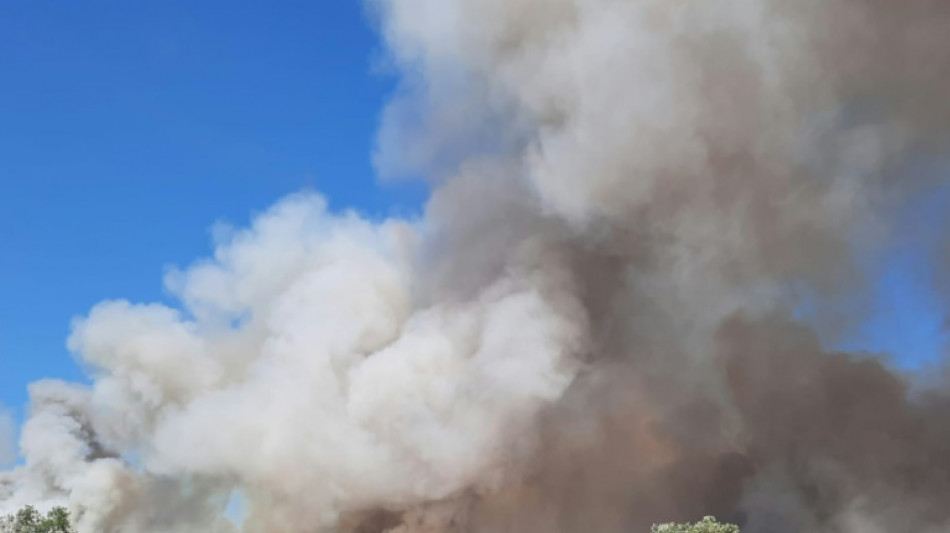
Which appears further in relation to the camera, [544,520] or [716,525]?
[544,520]

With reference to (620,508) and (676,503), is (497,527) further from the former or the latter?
(676,503)

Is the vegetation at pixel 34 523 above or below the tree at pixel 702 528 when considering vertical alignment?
below

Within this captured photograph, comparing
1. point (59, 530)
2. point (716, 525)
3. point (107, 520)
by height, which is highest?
point (107, 520)

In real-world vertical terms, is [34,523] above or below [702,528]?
below

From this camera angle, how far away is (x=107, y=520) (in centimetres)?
9306

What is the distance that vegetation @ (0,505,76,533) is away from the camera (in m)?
58.9

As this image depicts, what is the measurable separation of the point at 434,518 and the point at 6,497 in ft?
152

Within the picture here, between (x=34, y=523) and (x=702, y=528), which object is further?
(x=34, y=523)

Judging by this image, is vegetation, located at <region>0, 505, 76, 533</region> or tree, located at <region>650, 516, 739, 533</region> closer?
tree, located at <region>650, 516, 739, 533</region>

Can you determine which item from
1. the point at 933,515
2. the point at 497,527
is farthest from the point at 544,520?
the point at 933,515

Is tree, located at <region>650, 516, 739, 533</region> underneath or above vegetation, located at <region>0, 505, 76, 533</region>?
above

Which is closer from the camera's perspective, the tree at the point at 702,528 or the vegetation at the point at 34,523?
the tree at the point at 702,528

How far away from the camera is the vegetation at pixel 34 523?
5891 centimetres

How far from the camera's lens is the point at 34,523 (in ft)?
196
